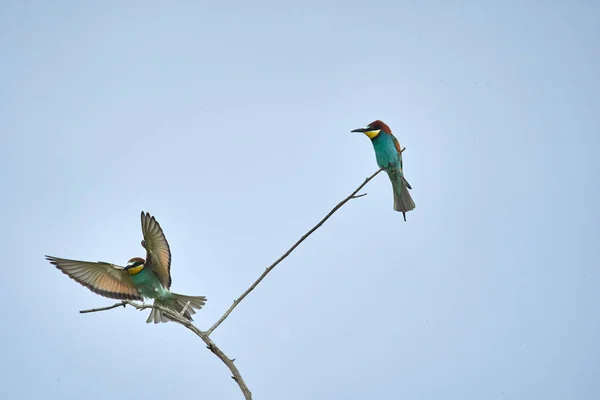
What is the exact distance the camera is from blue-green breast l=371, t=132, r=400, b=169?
6.15m

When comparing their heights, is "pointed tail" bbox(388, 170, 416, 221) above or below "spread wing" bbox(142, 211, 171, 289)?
above

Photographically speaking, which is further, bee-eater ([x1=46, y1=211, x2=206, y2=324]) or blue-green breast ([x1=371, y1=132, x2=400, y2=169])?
blue-green breast ([x1=371, y1=132, x2=400, y2=169])

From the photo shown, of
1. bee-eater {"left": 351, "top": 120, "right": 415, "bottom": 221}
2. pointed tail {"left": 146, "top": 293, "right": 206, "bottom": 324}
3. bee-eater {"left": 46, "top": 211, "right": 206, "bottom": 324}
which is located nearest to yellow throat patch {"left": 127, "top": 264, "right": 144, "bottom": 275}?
bee-eater {"left": 46, "top": 211, "right": 206, "bottom": 324}

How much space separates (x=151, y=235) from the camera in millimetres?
4754

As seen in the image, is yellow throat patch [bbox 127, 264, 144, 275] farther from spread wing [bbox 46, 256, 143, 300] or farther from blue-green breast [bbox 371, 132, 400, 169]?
blue-green breast [bbox 371, 132, 400, 169]

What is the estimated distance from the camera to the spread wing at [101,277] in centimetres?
496

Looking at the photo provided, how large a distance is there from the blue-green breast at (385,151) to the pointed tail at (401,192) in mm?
94

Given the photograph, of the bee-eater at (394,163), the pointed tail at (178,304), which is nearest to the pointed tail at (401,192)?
the bee-eater at (394,163)

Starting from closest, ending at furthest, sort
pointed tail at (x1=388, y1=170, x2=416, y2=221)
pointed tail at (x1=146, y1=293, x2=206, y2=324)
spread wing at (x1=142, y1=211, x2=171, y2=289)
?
spread wing at (x1=142, y1=211, x2=171, y2=289), pointed tail at (x1=146, y1=293, x2=206, y2=324), pointed tail at (x1=388, y1=170, x2=416, y2=221)

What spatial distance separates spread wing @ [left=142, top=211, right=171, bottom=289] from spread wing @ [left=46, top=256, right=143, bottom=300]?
269 millimetres

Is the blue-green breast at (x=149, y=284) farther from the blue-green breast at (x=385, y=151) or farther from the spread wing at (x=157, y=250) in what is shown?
the blue-green breast at (x=385, y=151)

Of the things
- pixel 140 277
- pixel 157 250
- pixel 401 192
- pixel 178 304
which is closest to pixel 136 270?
pixel 140 277

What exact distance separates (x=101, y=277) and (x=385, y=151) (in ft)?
8.79

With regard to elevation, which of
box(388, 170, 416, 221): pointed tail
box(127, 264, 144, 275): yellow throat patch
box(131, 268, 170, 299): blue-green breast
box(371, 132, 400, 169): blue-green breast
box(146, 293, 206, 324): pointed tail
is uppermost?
box(371, 132, 400, 169): blue-green breast
